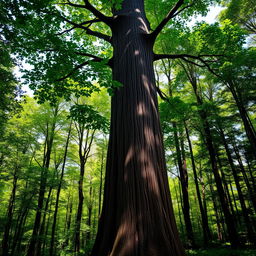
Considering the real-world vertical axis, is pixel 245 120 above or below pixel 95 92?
below

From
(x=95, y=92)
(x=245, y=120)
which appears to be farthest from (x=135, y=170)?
(x=95, y=92)

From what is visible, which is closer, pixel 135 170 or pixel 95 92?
pixel 135 170

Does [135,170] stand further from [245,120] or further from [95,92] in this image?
[95,92]

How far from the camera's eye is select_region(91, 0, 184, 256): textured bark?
60.7 inches

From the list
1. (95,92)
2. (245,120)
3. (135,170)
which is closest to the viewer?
(135,170)

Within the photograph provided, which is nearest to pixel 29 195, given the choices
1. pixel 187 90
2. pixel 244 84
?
pixel 187 90

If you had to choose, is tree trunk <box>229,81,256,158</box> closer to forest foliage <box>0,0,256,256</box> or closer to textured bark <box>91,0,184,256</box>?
forest foliage <box>0,0,256,256</box>

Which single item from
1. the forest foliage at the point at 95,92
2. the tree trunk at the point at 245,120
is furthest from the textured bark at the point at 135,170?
the tree trunk at the point at 245,120

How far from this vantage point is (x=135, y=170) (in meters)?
1.85

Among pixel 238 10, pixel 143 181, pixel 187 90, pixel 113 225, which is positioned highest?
pixel 238 10

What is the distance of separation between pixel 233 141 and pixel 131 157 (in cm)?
1527

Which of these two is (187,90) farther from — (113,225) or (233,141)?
(113,225)

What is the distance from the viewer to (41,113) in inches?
484

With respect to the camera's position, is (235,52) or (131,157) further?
(235,52)
